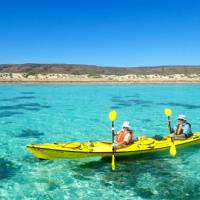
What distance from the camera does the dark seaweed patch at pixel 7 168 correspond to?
14171 millimetres

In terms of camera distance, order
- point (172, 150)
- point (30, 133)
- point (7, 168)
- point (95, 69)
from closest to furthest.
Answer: point (7, 168), point (172, 150), point (30, 133), point (95, 69)

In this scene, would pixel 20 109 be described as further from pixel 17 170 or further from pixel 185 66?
pixel 185 66

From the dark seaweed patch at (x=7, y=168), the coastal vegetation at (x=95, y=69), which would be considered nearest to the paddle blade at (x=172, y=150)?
the dark seaweed patch at (x=7, y=168)

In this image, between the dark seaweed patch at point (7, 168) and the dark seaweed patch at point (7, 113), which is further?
the dark seaweed patch at point (7, 113)

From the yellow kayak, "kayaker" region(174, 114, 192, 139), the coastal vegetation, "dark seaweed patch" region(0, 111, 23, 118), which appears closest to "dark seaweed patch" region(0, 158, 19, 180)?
the yellow kayak

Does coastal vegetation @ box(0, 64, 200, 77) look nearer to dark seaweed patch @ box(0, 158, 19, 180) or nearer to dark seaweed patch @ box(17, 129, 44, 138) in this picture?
dark seaweed patch @ box(17, 129, 44, 138)

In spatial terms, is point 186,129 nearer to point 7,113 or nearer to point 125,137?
point 125,137

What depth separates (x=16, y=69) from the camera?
502 feet

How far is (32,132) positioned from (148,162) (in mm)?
11078

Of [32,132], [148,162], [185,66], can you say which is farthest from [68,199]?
[185,66]

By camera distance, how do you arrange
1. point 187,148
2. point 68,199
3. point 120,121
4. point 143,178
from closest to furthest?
1. point 68,199
2. point 143,178
3. point 187,148
4. point 120,121

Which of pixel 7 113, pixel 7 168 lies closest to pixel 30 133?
pixel 7 168

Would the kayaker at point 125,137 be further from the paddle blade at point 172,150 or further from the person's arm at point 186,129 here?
the person's arm at point 186,129

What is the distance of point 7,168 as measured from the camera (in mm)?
15148
